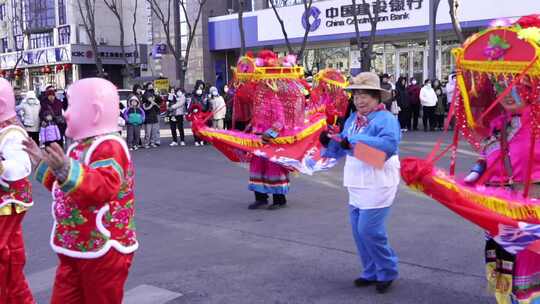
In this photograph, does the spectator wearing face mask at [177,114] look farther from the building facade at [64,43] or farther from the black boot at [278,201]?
the building facade at [64,43]

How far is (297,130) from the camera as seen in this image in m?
7.14

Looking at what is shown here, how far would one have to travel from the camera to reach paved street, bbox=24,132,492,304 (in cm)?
439

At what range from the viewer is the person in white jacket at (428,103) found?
16.0 meters

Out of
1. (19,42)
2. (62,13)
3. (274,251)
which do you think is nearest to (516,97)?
(274,251)

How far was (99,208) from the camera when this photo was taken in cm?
276

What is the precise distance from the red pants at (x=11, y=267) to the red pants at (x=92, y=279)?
789 mm

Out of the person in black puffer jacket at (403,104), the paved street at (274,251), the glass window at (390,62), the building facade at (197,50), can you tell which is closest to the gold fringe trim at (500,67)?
the paved street at (274,251)

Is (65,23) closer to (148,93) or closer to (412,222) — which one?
(148,93)

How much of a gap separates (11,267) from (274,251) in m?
2.53

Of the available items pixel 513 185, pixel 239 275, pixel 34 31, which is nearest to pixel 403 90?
pixel 239 275

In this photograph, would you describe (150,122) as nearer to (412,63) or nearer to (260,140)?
(260,140)

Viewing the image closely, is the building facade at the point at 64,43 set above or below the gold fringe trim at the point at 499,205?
above

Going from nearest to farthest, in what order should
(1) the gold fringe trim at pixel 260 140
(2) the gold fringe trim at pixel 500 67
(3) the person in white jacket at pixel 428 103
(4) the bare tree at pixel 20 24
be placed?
(2) the gold fringe trim at pixel 500 67 → (1) the gold fringe trim at pixel 260 140 → (3) the person in white jacket at pixel 428 103 → (4) the bare tree at pixel 20 24

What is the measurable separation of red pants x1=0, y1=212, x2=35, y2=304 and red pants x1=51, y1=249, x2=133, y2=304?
0.79 m
